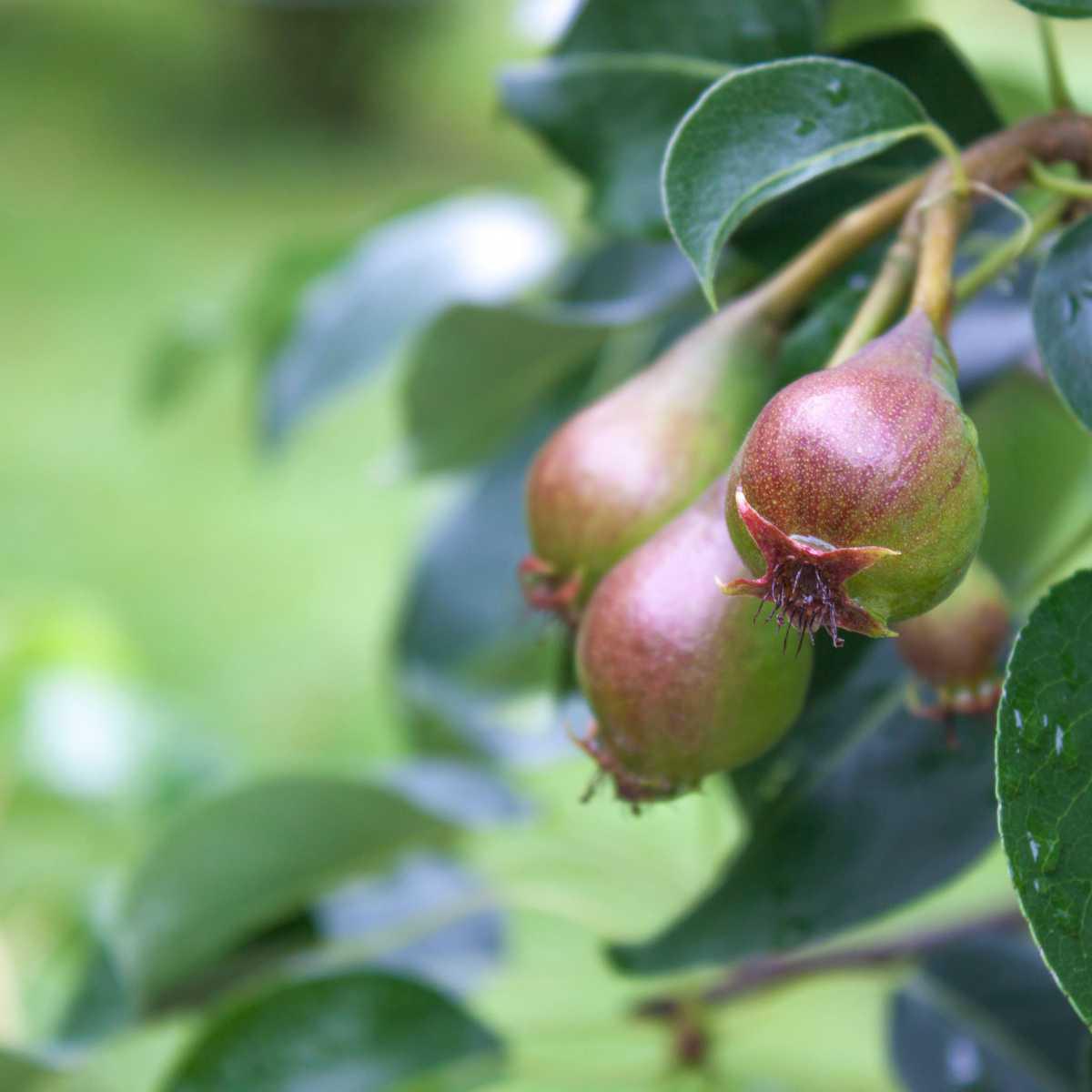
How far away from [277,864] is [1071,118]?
35 centimetres

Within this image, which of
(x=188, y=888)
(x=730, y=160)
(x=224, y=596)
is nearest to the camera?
(x=730, y=160)

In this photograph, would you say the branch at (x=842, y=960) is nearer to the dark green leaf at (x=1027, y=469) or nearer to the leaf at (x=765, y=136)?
the dark green leaf at (x=1027, y=469)

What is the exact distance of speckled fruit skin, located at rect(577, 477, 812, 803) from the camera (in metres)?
0.26

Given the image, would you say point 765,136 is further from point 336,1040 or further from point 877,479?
point 336,1040

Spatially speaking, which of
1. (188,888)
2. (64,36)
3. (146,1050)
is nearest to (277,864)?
(188,888)

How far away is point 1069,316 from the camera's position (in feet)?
0.92

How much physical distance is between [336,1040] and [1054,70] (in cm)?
35

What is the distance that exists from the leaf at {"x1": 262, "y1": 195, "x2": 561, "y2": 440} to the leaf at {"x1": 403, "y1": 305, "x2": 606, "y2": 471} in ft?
0.13

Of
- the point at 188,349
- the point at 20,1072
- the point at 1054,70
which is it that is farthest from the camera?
the point at 188,349

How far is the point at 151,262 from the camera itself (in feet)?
9.34

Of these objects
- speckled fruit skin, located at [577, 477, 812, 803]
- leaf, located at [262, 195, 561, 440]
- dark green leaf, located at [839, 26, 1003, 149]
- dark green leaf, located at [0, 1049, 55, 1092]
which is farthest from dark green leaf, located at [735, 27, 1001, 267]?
dark green leaf, located at [0, 1049, 55, 1092]

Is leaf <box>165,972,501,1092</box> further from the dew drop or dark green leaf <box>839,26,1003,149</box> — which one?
dark green leaf <box>839,26,1003,149</box>

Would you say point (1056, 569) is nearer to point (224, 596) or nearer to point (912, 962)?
point (912, 962)

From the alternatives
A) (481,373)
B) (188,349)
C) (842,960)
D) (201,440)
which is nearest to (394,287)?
(481,373)
